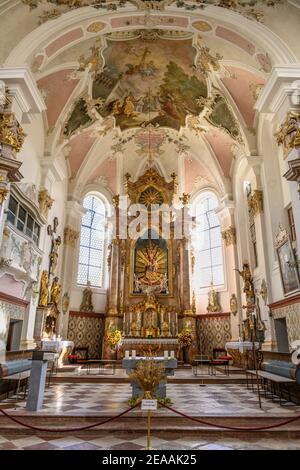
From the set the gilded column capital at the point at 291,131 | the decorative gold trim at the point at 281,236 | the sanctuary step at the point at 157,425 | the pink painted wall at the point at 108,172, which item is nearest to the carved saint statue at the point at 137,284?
the pink painted wall at the point at 108,172

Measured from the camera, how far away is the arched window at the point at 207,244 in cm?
1781

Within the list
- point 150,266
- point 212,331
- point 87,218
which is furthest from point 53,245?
point 212,331

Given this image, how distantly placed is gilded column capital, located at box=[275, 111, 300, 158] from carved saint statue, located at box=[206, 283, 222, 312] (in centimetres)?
940

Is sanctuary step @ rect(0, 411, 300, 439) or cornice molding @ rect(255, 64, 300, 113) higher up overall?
cornice molding @ rect(255, 64, 300, 113)

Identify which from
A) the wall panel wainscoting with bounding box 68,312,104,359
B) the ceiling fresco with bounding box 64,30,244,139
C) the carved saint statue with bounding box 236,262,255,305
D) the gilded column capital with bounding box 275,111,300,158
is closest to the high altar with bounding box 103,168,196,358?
the wall panel wainscoting with bounding box 68,312,104,359

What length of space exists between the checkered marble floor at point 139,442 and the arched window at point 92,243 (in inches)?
494

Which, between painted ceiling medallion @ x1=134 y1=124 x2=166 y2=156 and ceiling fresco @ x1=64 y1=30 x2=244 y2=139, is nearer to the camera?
ceiling fresco @ x1=64 y1=30 x2=244 y2=139

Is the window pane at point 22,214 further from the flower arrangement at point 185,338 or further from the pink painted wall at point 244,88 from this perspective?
the pink painted wall at point 244,88

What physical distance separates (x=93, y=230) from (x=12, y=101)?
10.3 m

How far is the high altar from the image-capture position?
52.7 ft

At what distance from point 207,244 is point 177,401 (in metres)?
12.0

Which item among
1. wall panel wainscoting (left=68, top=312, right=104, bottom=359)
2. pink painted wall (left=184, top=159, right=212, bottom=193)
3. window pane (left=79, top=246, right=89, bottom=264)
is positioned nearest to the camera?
wall panel wainscoting (left=68, top=312, right=104, bottom=359)

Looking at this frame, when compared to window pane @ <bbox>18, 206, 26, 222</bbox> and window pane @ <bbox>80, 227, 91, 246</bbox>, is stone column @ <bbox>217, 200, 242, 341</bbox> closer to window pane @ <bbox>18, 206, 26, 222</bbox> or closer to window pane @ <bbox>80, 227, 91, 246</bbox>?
window pane @ <bbox>80, 227, 91, 246</bbox>
